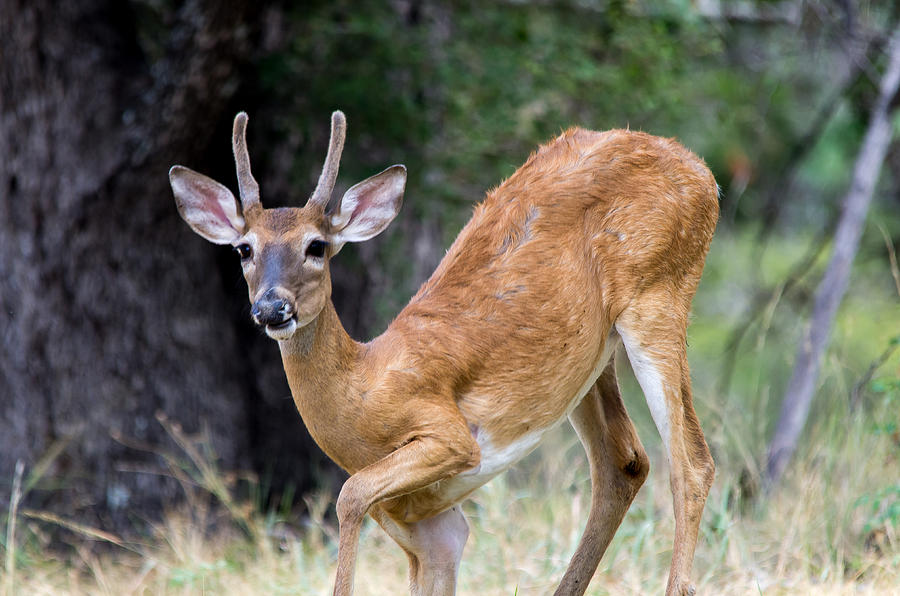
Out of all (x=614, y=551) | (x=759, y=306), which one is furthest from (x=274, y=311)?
(x=759, y=306)

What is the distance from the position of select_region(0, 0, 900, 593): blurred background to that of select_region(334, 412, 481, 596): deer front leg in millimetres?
2378

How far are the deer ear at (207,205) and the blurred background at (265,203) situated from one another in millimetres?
2463

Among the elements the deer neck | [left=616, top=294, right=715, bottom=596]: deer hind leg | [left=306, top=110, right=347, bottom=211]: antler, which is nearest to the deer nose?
the deer neck

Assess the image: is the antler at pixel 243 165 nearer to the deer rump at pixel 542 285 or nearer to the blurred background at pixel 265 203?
the deer rump at pixel 542 285

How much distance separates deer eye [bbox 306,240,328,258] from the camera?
4.29 metres

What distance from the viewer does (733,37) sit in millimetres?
11078

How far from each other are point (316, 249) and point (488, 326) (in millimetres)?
742

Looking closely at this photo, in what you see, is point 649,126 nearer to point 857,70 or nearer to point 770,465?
point 857,70

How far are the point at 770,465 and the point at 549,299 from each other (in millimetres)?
3587

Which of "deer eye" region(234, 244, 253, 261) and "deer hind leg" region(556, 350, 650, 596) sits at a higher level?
"deer eye" region(234, 244, 253, 261)

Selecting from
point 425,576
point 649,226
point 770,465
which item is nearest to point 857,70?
point 770,465

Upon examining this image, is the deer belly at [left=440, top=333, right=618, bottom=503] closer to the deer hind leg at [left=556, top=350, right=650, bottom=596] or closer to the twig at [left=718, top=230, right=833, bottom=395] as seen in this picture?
the deer hind leg at [left=556, top=350, right=650, bottom=596]

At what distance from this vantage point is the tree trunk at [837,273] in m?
7.84

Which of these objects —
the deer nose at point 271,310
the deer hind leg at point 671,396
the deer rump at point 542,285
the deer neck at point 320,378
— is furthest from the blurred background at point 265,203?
the deer nose at point 271,310
